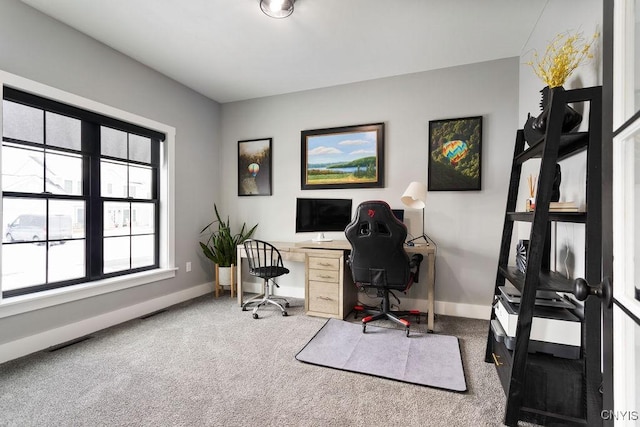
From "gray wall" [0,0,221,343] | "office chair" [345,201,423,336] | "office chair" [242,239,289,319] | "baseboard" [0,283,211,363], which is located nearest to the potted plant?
"gray wall" [0,0,221,343]

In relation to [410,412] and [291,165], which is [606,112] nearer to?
[410,412]

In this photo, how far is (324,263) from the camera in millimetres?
3006

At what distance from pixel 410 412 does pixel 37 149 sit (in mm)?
3278

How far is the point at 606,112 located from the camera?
2.64 ft

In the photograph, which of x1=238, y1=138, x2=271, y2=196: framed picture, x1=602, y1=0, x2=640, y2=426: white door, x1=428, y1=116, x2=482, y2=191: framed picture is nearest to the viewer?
x1=602, y1=0, x2=640, y2=426: white door

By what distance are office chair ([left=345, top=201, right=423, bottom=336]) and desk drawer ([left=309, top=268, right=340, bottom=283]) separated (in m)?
0.37

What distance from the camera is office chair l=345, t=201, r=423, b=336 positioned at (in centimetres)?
242

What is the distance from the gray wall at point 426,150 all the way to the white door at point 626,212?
2396 millimetres

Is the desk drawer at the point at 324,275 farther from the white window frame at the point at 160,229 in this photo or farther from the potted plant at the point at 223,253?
the white window frame at the point at 160,229

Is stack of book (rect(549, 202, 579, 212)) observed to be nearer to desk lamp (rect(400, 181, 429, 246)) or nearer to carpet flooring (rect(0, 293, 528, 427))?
carpet flooring (rect(0, 293, 528, 427))

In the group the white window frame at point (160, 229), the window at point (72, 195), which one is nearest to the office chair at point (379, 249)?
the white window frame at point (160, 229)

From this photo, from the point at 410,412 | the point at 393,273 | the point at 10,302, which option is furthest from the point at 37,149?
the point at 410,412

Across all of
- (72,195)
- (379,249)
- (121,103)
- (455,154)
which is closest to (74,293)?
(72,195)

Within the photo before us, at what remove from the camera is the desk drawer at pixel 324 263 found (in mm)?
Answer: 2961
